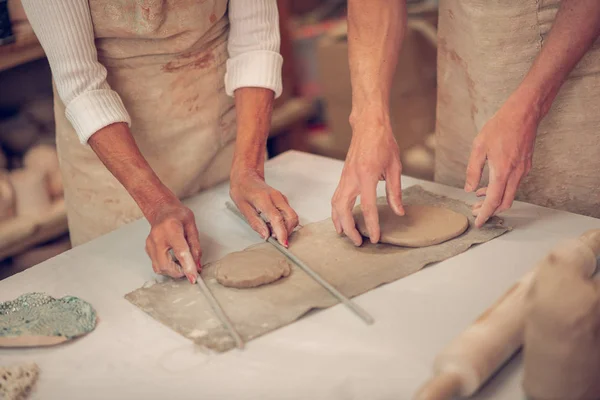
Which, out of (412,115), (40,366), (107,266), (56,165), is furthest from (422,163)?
(40,366)

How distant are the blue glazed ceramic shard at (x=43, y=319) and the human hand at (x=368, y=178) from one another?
55cm

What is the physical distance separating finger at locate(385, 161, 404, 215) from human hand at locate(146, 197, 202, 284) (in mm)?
437

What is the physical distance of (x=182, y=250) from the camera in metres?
1.38

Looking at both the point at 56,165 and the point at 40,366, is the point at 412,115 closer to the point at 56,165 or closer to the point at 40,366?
the point at 56,165

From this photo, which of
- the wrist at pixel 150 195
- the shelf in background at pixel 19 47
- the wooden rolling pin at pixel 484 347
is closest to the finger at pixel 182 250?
the wrist at pixel 150 195

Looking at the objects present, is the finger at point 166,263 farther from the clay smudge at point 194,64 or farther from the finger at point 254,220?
the clay smudge at point 194,64

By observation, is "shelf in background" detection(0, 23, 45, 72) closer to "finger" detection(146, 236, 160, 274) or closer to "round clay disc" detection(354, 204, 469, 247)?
"finger" detection(146, 236, 160, 274)

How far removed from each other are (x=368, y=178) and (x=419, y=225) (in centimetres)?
15

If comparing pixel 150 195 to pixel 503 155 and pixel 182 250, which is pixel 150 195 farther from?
pixel 503 155

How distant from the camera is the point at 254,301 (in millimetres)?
1266

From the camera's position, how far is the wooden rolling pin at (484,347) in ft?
2.97

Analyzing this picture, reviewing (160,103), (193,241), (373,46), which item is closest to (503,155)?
(373,46)

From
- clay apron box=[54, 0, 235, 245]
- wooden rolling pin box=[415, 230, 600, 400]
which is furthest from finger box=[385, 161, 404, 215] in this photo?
clay apron box=[54, 0, 235, 245]

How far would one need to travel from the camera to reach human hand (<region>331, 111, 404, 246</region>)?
141 centimetres
